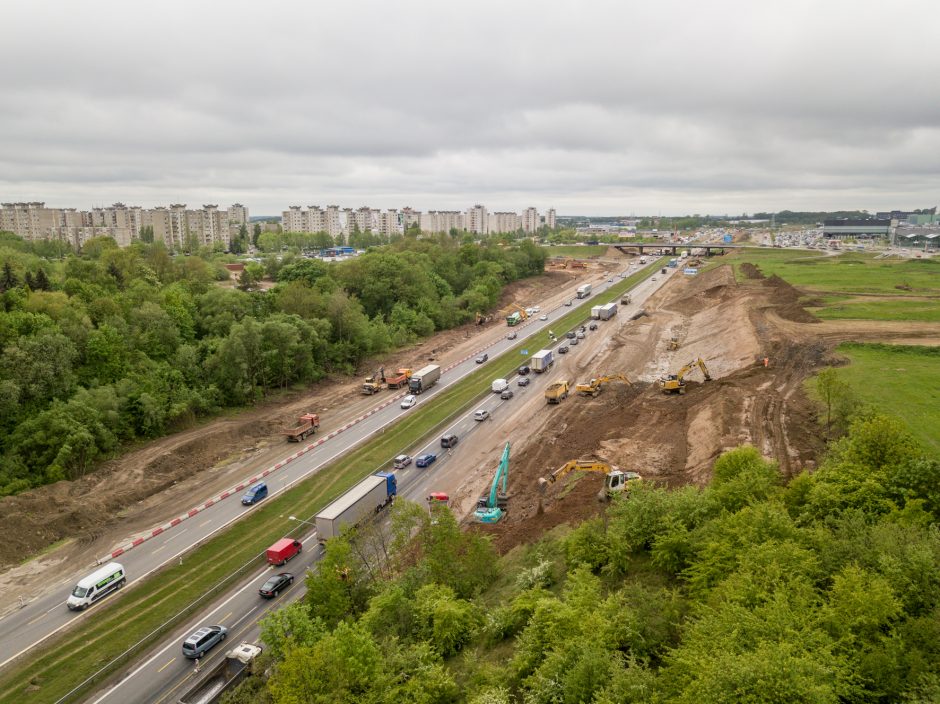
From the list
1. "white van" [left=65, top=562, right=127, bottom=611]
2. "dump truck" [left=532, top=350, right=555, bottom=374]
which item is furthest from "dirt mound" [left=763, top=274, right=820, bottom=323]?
"white van" [left=65, top=562, right=127, bottom=611]

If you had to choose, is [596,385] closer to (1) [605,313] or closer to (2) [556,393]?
(2) [556,393]

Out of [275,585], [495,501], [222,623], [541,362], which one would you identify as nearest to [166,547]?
[222,623]

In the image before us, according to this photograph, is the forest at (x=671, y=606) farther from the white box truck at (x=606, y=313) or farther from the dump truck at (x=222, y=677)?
the white box truck at (x=606, y=313)

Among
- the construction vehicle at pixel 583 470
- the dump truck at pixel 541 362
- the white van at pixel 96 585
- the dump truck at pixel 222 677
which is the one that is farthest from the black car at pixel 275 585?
the dump truck at pixel 541 362

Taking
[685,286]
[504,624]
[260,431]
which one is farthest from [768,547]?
[685,286]

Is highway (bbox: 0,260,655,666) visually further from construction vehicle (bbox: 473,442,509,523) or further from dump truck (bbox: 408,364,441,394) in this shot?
construction vehicle (bbox: 473,442,509,523)

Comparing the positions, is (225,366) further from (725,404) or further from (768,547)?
(768,547)
